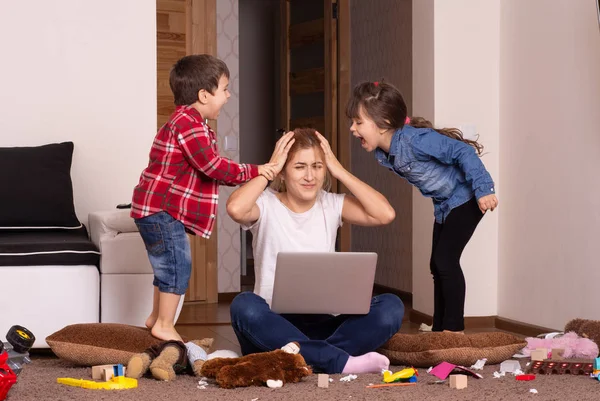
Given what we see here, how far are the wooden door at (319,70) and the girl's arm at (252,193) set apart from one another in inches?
95.4

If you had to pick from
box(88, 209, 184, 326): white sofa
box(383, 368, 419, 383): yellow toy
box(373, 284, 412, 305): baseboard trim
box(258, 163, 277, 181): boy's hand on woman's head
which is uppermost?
box(258, 163, 277, 181): boy's hand on woman's head

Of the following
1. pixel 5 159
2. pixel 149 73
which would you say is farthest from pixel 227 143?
pixel 5 159

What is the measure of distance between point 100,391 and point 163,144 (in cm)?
94

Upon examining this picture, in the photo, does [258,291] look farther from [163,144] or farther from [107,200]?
[107,200]

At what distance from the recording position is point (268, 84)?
7809mm

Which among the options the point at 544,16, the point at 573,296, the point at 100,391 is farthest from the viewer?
the point at 544,16

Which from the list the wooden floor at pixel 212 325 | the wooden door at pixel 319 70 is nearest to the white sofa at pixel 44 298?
the wooden floor at pixel 212 325

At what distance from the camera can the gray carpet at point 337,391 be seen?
2.28m

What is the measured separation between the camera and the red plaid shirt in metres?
2.95

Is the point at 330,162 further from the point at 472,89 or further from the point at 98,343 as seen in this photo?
the point at 472,89

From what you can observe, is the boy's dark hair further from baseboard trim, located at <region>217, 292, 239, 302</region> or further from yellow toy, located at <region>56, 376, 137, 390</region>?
baseboard trim, located at <region>217, 292, 239, 302</region>

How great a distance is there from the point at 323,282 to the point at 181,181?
2.41ft

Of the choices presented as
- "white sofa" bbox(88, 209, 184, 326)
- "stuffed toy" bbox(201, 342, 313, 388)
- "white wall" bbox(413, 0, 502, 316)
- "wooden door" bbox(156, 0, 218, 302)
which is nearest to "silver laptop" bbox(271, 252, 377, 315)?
"stuffed toy" bbox(201, 342, 313, 388)

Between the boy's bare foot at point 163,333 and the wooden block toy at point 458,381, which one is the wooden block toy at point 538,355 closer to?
the wooden block toy at point 458,381
